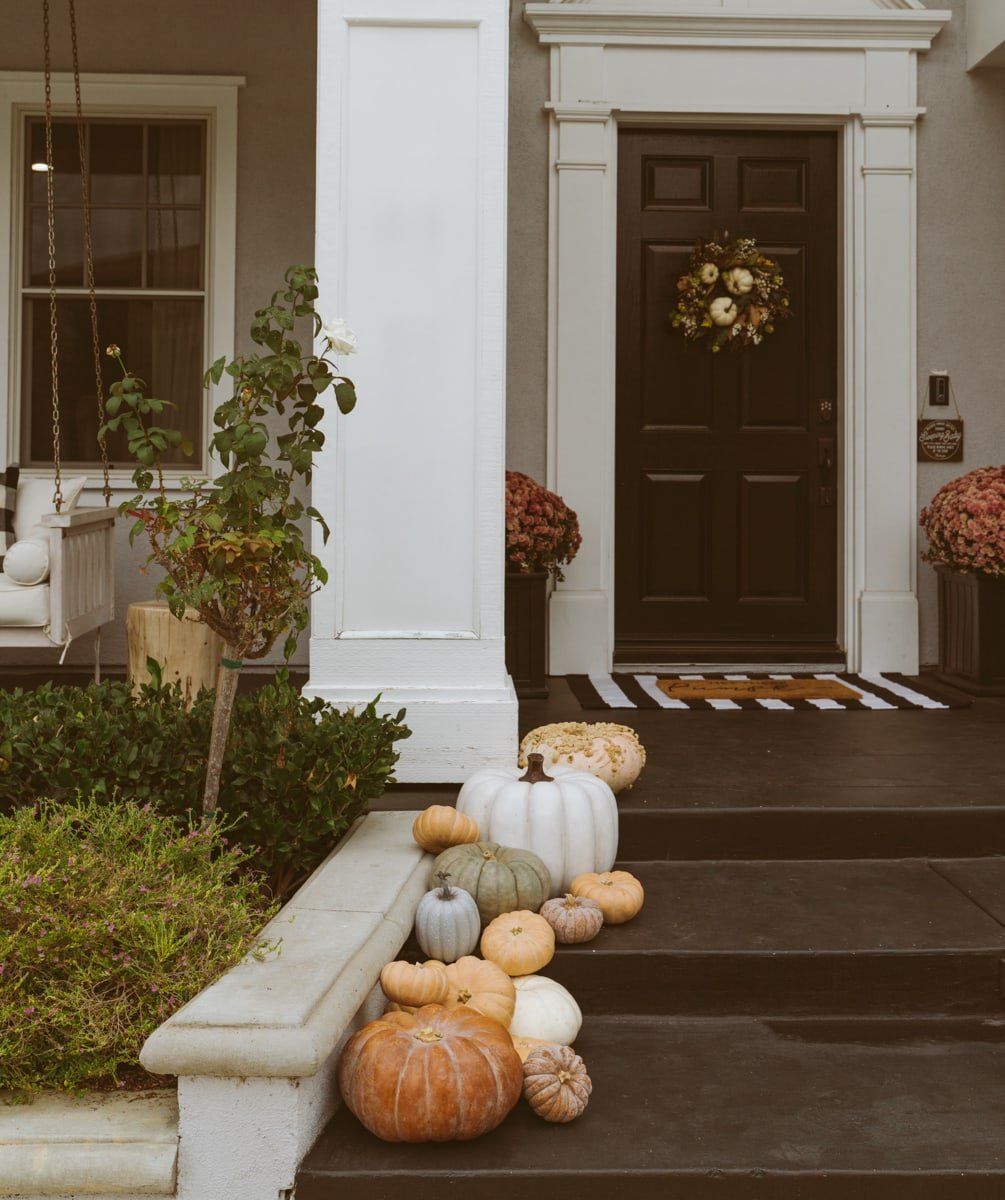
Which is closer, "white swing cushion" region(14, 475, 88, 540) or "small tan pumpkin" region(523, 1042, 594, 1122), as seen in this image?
"small tan pumpkin" region(523, 1042, 594, 1122)

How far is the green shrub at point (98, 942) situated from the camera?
2.55 meters

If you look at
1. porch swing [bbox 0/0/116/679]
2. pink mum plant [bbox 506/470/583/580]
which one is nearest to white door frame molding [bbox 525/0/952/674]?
pink mum plant [bbox 506/470/583/580]

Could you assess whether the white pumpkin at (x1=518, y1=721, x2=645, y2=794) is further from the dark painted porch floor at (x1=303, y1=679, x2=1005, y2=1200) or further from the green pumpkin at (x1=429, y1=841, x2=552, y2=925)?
the green pumpkin at (x1=429, y1=841, x2=552, y2=925)

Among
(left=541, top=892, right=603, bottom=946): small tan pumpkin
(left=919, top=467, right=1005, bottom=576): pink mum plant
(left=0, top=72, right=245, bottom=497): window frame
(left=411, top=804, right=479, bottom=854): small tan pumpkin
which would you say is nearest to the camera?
(left=541, top=892, right=603, bottom=946): small tan pumpkin

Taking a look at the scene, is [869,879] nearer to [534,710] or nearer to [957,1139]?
[957,1139]

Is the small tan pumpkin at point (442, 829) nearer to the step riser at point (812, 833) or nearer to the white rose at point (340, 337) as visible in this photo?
the step riser at point (812, 833)

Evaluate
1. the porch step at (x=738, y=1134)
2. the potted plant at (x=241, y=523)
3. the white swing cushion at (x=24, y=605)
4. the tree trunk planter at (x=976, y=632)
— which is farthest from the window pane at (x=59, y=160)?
the porch step at (x=738, y=1134)

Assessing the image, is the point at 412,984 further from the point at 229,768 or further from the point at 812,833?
the point at 812,833

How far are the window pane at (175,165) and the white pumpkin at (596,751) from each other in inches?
150

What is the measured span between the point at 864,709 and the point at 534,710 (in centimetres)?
135

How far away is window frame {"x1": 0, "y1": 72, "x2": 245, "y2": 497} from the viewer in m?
6.40

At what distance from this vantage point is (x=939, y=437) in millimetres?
6598

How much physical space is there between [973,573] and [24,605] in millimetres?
3906

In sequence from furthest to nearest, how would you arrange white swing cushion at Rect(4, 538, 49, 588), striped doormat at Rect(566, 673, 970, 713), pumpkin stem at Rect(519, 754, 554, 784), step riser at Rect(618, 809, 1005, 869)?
striped doormat at Rect(566, 673, 970, 713) → white swing cushion at Rect(4, 538, 49, 588) → step riser at Rect(618, 809, 1005, 869) → pumpkin stem at Rect(519, 754, 554, 784)
